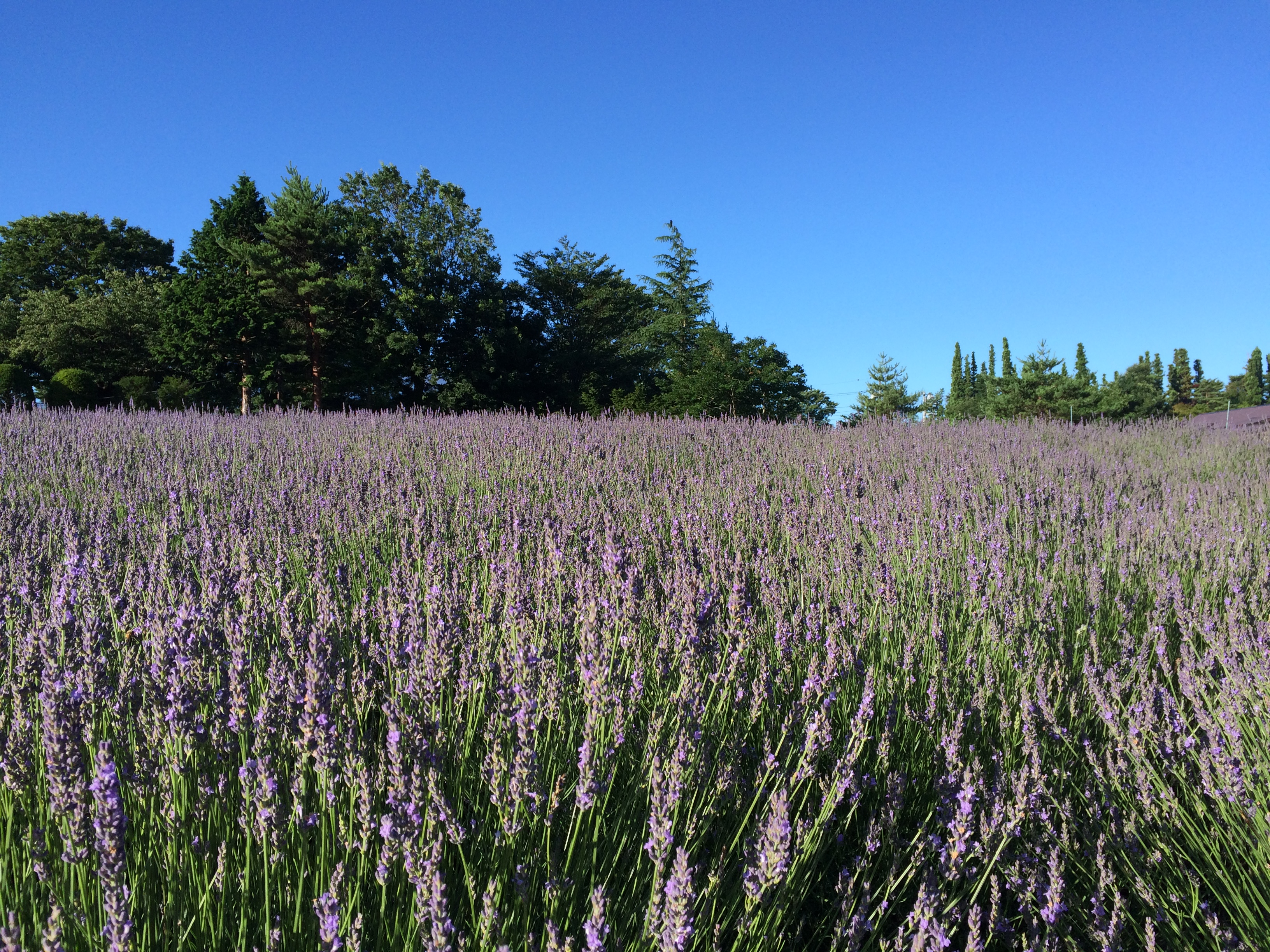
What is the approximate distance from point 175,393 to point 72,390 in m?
2.62

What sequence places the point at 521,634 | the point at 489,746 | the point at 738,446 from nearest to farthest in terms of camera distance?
the point at 489,746, the point at 521,634, the point at 738,446

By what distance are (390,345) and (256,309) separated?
4493 millimetres

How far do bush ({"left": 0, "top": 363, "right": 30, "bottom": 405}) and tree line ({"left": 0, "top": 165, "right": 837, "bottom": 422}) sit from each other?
0.09 meters

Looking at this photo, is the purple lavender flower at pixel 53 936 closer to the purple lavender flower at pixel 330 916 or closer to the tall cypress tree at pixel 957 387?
the purple lavender flower at pixel 330 916

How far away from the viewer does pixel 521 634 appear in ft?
5.58

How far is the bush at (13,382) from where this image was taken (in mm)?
22188

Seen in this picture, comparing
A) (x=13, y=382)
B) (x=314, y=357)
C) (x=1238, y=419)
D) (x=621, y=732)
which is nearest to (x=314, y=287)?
(x=314, y=357)

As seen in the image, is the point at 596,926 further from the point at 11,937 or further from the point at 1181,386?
the point at 1181,386

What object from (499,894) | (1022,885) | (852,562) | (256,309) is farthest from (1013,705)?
(256,309)

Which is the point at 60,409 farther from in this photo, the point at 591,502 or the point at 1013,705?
the point at 1013,705

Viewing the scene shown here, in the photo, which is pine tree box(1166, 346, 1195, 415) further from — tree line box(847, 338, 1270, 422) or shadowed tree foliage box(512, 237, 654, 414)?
shadowed tree foliage box(512, 237, 654, 414)

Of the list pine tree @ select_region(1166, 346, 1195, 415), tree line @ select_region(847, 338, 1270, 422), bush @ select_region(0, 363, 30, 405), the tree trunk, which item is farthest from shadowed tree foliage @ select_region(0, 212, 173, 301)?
pine tree @ select_region(1166, 346, 1195, 415)

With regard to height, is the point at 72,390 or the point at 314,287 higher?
the point at 314,287

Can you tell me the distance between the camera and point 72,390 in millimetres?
21109
